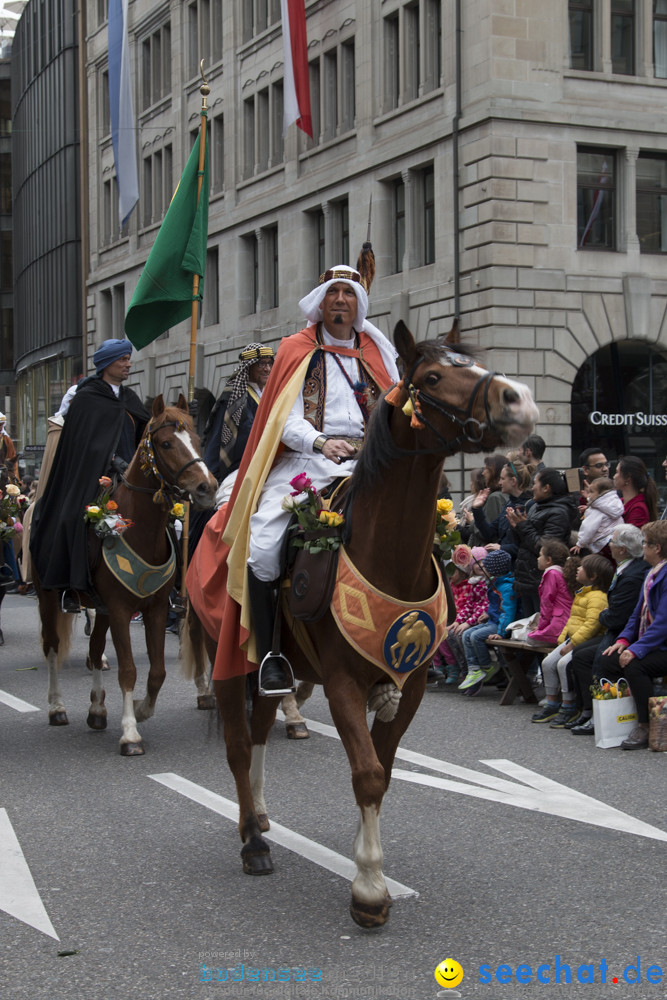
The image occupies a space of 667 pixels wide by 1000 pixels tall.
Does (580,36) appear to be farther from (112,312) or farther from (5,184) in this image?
(5,184)

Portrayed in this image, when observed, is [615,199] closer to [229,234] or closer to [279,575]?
[229,234]

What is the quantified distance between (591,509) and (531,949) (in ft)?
21.7

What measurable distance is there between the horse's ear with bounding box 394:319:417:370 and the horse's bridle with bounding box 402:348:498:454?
22 mm

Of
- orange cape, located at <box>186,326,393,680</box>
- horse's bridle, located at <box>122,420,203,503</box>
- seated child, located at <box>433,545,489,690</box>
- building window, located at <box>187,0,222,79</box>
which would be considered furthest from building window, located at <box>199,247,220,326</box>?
orange cape, located at <box>186,326,393,680</box>

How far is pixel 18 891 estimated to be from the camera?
548cm

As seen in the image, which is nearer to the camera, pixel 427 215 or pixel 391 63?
pixel 427 215

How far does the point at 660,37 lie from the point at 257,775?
24754 mm

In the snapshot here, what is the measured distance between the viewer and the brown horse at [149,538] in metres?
8.63

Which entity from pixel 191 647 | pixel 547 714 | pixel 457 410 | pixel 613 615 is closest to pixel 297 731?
pixel 191 647

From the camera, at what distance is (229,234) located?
36906 millimetres

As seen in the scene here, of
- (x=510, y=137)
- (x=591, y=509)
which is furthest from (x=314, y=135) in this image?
(x=591, y=509)

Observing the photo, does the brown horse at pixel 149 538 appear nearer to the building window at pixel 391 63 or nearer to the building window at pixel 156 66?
the building window at pixel 391 63

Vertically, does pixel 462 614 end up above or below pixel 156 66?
below

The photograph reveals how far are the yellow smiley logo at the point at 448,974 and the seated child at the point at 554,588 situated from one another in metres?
6.08
